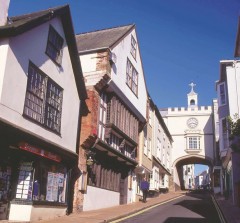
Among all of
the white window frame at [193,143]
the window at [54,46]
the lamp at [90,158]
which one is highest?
the white window frame at [193,143]

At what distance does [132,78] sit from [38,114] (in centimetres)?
1124

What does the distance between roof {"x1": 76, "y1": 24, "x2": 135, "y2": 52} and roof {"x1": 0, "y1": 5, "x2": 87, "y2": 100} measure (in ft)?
9.63

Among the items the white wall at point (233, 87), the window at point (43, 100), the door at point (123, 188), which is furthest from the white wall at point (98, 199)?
the white wall at point (233, 87)

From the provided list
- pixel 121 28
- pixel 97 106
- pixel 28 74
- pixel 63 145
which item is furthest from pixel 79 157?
pixel 121 28

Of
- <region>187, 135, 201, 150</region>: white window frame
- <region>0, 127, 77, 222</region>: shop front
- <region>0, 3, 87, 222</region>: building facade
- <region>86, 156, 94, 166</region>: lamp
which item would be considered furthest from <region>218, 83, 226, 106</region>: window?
<region>0, 127, 77, 222</region>: shop front

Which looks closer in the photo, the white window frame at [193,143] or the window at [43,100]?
the window at [43,100]

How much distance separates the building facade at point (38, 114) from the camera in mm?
11000

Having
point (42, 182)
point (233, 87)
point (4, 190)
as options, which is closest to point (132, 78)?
point (42, 182)

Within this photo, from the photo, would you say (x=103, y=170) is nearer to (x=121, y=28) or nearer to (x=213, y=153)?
(x=121, y=28)

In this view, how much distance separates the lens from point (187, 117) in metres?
49.1

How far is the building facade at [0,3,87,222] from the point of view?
11.0m

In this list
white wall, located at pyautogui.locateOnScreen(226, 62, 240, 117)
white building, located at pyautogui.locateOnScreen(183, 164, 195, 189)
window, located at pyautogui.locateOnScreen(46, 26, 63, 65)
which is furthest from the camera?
white building, located at pyautogui.locateOnScreen(183, 164, 195, 189)

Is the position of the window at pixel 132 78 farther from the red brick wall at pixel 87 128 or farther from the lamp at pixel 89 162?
the lamp at pixel 89 162

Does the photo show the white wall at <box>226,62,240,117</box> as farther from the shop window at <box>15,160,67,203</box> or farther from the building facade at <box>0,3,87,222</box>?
the shop window at <box>15,160,67,203</box>
